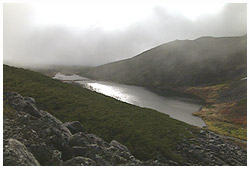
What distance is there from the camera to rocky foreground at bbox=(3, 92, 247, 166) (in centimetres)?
1155

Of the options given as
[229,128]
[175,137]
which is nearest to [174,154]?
[175,137]

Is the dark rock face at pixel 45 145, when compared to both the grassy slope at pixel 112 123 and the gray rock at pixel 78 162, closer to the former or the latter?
the gray rock at pixel 78 162

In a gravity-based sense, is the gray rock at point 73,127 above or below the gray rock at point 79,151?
above

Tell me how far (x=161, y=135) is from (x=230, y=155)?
1053 cm

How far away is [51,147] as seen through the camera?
1366 cm

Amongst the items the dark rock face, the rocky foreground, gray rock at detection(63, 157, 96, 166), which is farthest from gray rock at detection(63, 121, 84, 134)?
gray rock at detection(63, 157, 96, 166)

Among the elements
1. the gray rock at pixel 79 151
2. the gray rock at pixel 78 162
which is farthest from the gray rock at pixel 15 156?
the gray rock at pixel 79 151

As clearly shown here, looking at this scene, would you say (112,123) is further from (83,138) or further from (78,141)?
(78,141)

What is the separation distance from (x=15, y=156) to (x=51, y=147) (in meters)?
3.38

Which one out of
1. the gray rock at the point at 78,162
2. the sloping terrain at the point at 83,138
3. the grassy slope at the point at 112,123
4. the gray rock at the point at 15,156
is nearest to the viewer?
the gray rock at the point at 15,156

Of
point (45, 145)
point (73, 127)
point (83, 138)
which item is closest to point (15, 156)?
point (45, 145)

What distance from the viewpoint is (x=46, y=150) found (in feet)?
42.9

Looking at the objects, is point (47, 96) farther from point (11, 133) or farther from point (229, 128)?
point (229, 128)

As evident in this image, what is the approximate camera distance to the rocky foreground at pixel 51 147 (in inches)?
455
